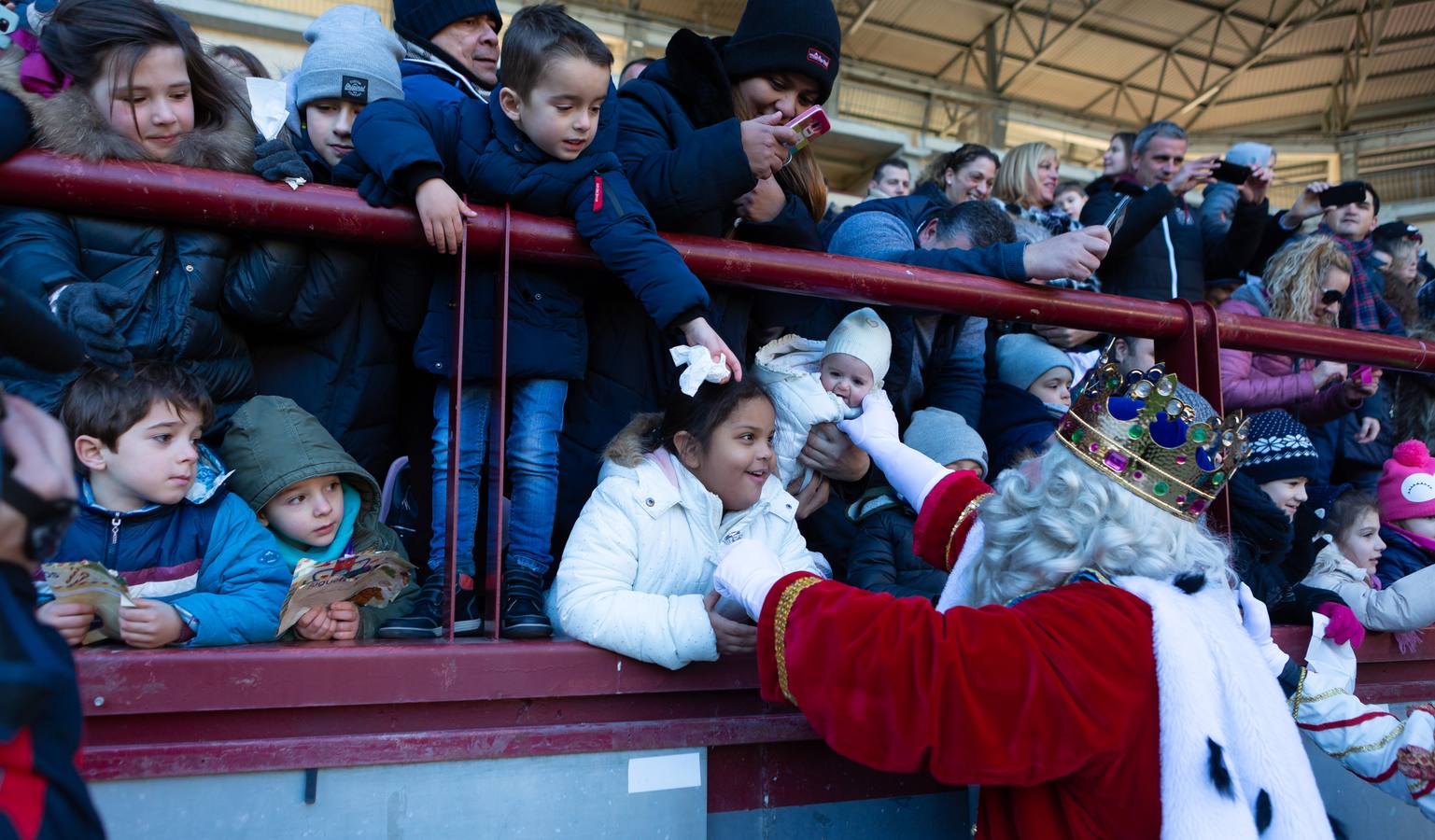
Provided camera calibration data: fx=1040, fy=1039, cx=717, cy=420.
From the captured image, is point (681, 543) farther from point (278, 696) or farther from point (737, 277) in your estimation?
point (278, 696)

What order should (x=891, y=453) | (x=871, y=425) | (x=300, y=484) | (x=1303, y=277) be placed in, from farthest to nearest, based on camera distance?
(x=1303, y=277) → (x=871, y=425) → (x=891, y=453) → (x=300, y=484)

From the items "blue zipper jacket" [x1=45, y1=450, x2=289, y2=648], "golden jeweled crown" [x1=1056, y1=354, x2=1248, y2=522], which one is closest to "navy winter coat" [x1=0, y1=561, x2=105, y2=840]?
"blue zipper jacket" [x1=45, y1=450, x2=289, y2=648]

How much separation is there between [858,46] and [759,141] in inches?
550

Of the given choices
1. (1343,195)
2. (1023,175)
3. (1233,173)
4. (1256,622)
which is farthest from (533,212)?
(1343,195)

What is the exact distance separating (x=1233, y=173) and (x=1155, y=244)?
0.99m

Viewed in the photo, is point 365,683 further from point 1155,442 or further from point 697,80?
point 697,80

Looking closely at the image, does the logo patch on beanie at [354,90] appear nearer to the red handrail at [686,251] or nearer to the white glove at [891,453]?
the red handrail at [686,251]

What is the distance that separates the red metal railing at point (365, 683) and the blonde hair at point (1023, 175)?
3.30 m

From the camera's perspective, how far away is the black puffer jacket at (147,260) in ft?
6.60

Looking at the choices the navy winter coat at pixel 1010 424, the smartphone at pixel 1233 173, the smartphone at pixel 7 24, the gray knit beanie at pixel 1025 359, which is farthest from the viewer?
the smartphone at pixel 1233 173

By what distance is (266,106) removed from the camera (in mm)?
2453

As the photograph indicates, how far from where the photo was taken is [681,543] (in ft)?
7.61

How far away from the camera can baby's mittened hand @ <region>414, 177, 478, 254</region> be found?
2.11m

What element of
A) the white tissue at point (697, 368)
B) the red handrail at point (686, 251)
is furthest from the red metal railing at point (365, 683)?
the white tissue at point (697, 368)
